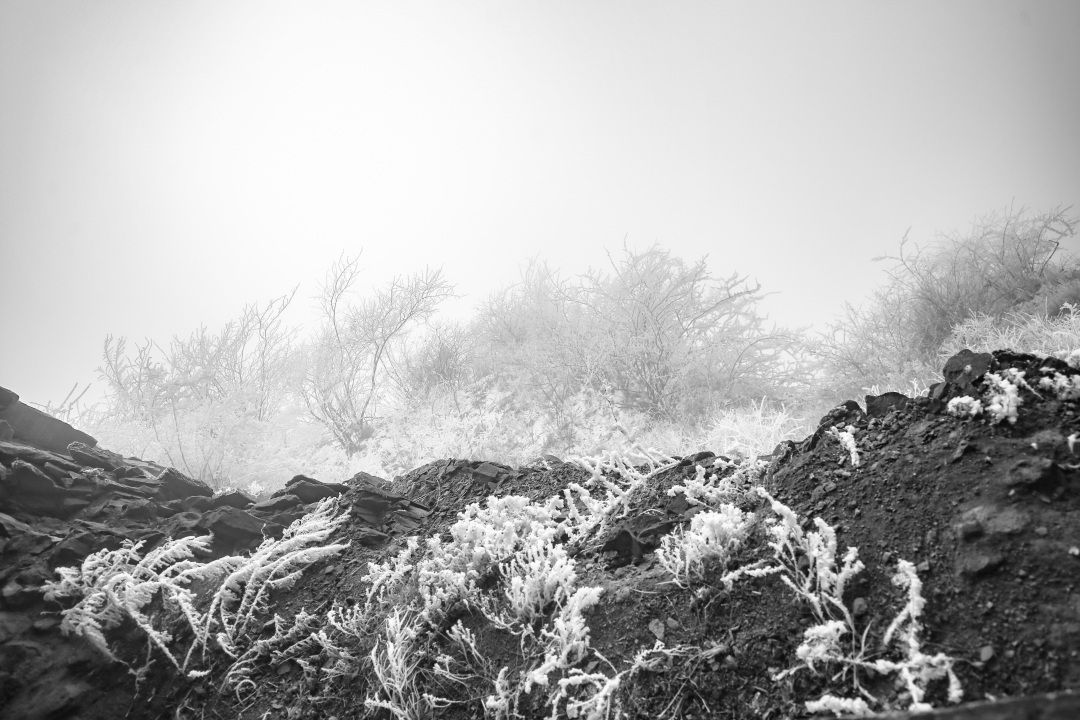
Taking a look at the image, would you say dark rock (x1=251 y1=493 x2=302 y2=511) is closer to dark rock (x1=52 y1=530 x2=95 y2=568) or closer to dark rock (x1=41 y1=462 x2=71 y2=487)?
dark rock (x1=52 y1=530 x2=95 y2=568)

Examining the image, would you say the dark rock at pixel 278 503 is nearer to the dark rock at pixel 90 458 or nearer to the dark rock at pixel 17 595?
the dark rock at pixel 17 595

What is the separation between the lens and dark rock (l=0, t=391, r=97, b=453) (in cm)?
374

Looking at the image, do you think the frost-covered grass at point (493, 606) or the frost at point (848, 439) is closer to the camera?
the frost-covered grass at point (493, 606)

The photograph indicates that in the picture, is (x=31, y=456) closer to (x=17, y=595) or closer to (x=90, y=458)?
(x=90, y=458)

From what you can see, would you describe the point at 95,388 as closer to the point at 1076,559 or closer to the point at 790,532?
the point at 790,532

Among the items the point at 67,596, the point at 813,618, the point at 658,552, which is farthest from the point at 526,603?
the point at 67,596

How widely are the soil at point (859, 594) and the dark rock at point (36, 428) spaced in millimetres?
2717

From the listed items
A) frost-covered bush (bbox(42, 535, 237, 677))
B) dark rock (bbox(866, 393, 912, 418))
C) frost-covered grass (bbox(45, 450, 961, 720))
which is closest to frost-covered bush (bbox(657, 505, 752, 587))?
frost-covered grass (bbox(45, 450, 961, 720))

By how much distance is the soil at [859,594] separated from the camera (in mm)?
1277

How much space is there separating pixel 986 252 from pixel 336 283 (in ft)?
38.9

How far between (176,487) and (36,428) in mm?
1358

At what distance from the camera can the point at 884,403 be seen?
237cm

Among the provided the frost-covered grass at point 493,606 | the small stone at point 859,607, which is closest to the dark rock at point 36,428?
the frost-covered grass at point 493,606

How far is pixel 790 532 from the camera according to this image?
69.8 inches
